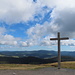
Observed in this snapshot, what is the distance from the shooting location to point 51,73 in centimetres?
2147

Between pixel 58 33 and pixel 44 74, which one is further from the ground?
pixel 58 33

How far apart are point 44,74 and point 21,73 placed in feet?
10.8

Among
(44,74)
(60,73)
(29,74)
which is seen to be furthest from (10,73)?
(60,73)

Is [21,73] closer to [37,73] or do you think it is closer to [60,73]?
[37,73]

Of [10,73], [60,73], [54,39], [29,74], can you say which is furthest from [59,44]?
[10,73]

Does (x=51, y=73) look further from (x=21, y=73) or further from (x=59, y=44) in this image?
(x=59, y=44)

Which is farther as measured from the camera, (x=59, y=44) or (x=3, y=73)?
(x=59, y=44)

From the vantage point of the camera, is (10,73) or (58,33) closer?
(10,73)

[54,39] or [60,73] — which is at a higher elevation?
[54,39]

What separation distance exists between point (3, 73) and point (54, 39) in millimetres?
10213

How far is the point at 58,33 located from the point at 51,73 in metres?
7.32

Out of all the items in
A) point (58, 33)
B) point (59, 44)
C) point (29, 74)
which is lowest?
point (29, 74)

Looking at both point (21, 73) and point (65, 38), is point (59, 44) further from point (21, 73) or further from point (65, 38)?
point (21, 73)

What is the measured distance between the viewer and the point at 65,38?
25.1m
